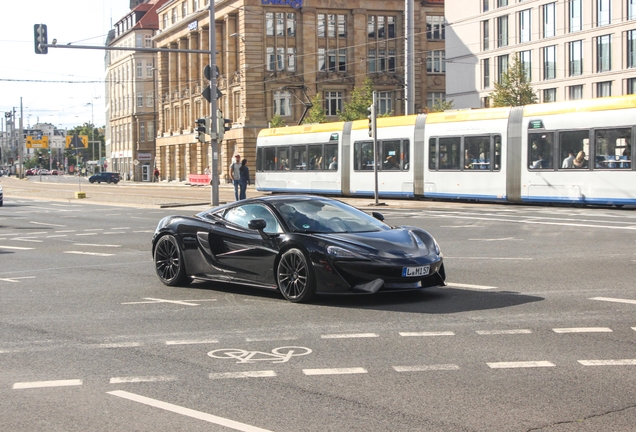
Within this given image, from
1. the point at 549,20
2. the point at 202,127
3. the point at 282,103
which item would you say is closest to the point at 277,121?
the point at 282,103

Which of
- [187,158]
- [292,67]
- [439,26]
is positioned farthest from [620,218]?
[187,158]

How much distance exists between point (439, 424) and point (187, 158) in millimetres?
91940

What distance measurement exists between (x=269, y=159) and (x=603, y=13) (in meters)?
29.8

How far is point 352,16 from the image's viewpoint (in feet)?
272

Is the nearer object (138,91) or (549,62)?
(549,62)

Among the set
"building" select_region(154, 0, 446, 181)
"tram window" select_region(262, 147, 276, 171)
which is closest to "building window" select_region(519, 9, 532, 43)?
"building" select_region(154, 0, 446, 181)

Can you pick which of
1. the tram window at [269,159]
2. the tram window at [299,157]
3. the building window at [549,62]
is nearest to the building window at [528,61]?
the building window at [549,62]

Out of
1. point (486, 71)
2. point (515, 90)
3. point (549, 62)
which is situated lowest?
point (515, 90)

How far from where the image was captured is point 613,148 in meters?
27.8

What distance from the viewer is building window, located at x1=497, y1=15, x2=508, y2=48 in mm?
71938

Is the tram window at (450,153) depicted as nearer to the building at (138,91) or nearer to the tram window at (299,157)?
the tram window at (299,157)

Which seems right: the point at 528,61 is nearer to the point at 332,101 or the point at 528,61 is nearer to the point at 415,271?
the point at 332,101

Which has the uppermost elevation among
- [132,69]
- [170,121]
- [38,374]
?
[132,69]

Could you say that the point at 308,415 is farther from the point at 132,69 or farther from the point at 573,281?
the point at 132,69
